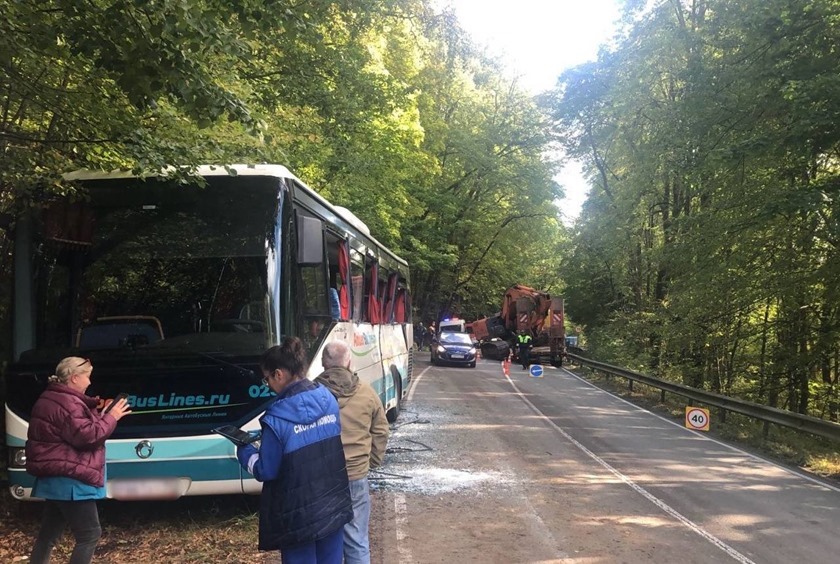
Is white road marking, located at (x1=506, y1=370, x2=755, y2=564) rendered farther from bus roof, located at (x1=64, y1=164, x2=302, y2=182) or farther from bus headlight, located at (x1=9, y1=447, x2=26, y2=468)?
bus headlight, located at (x1=9, y1=447, x2=26, y2=468)

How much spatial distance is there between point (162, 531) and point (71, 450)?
79.6 inches

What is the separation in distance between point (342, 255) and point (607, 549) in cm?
434

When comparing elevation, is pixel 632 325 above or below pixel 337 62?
below

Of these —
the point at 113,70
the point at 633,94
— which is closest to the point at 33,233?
the point at 113,70

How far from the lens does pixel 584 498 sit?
23.3ft

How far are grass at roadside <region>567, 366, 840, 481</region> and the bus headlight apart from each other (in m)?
10.2

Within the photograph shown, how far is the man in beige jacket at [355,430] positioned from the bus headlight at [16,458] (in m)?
2.97

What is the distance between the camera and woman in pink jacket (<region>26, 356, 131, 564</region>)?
156 inches

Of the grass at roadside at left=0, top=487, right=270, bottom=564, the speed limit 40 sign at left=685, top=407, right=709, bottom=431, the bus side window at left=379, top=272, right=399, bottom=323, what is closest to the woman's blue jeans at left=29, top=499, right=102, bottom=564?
the grass at roadside at left=0, top=487, right=270, bottom=564

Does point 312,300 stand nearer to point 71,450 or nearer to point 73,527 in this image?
point 71,450

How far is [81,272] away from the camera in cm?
553

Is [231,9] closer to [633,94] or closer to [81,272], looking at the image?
[81,272]

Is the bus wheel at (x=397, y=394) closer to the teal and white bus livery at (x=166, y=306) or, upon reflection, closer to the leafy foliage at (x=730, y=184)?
the teal and white bus livery at (x=166, y=306)

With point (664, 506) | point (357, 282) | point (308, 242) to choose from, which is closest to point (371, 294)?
point (357, 282)
